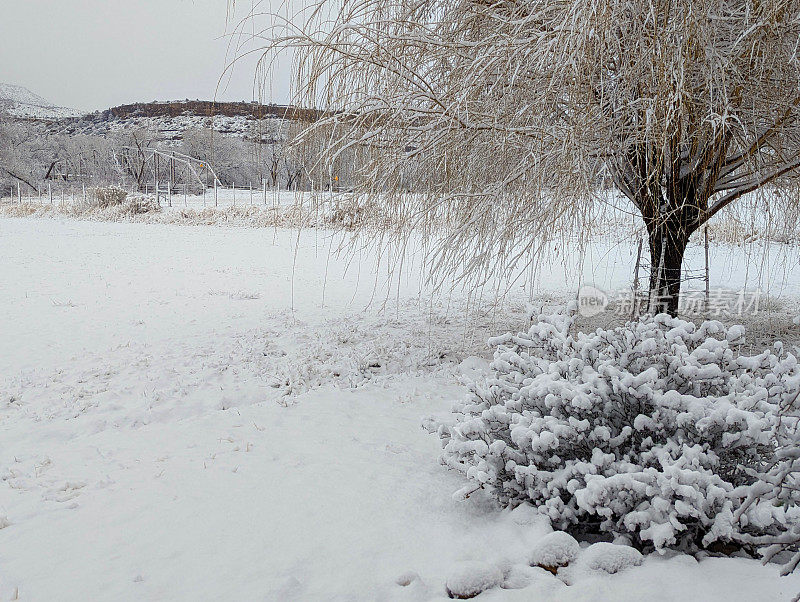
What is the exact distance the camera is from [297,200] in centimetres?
437

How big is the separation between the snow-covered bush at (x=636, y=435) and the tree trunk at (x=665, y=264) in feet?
6.28

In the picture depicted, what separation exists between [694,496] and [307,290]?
9.17 metres

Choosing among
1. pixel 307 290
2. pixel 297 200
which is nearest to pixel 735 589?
pixel 297 200

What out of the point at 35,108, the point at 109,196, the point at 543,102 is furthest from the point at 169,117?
the point at 543,102

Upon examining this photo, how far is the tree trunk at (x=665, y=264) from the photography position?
15.2 feet

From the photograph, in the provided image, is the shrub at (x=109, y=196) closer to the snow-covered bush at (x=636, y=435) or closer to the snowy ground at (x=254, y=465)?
the snowy ground at (x=254, y=465)

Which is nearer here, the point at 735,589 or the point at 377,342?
the point at 735,589

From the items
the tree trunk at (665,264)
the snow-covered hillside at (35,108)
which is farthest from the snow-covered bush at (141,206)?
the snow-covered hillside at (35,108)

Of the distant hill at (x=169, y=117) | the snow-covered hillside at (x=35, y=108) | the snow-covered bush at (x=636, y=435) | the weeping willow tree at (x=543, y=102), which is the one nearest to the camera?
the snow-covered bush at (x=636, y=435)

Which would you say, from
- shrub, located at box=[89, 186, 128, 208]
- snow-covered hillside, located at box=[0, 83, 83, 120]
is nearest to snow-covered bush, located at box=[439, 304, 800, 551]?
shrub, located at box=[89, 186, 128, 208]

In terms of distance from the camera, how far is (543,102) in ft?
11.4

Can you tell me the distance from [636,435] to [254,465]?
2.13 meters

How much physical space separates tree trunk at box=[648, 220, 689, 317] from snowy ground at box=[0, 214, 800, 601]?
1688mm

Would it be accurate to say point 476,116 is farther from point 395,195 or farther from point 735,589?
point 735,589
